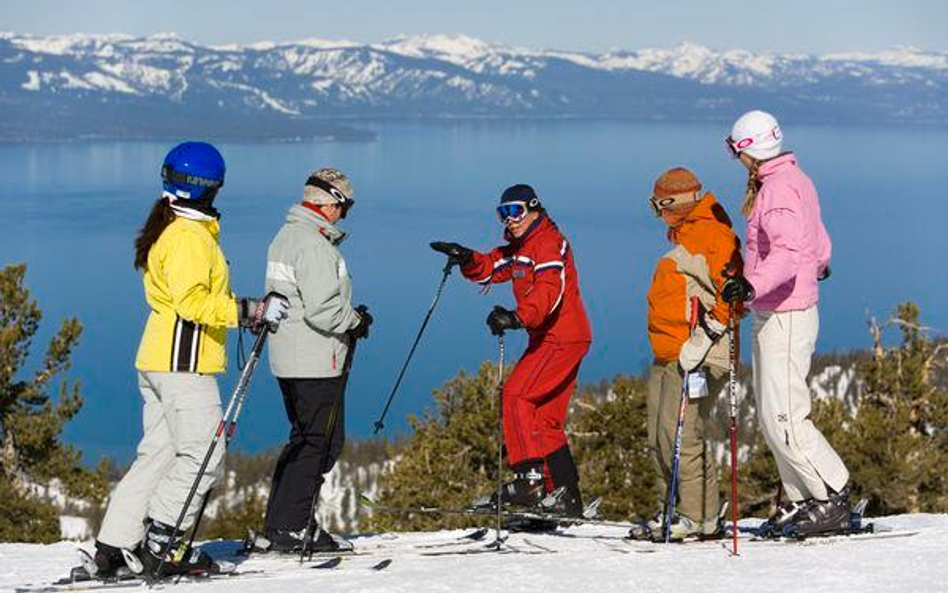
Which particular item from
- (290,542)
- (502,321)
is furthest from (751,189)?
(290,542)

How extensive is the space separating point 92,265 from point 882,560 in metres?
113

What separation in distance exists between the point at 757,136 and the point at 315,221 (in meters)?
2.13

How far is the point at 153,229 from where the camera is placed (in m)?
5.14

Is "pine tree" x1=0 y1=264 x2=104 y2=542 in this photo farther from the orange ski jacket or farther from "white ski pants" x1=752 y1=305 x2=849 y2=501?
"white ski pants" x1=752 y1=305 x2=849 y2=501

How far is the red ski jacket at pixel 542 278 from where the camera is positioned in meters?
6.14

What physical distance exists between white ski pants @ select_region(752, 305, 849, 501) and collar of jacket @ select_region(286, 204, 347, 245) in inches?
81.8

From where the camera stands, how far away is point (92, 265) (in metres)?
112

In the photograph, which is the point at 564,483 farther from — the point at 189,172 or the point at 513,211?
the point at 189,172

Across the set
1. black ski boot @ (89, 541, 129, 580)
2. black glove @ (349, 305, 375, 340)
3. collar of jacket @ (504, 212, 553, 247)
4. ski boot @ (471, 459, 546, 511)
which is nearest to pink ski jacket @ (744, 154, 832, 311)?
collar of jacket @ (504, 212, 553, 247)

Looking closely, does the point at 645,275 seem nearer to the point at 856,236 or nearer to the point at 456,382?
the point at 856,236

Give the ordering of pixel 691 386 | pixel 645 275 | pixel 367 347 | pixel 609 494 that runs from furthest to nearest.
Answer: pixel 645 275, pixel 367 347, pixel 609 494, pixel 691 386

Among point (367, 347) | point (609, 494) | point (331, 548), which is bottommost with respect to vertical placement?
point (367, 347)

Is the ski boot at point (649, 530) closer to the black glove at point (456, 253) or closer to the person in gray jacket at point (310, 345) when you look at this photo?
the person in gray jacket at point (310, 345)

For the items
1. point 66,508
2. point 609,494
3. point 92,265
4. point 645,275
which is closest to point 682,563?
point 609,494
